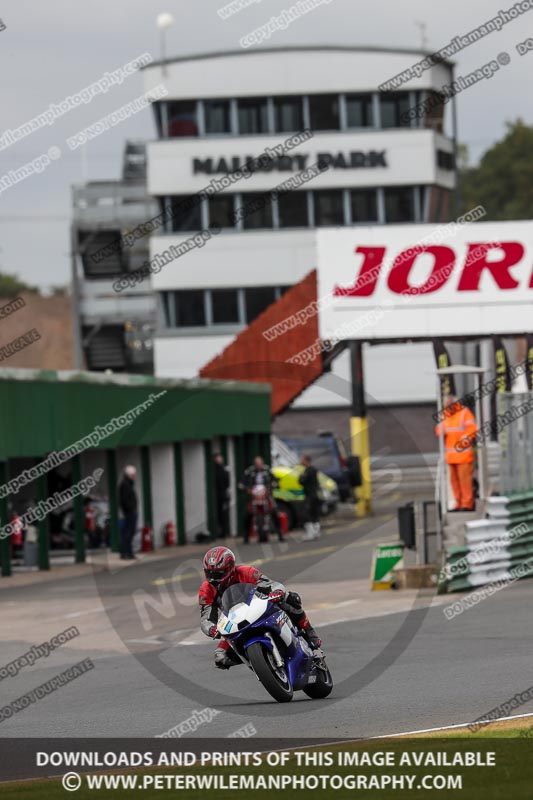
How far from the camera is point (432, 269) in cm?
3959

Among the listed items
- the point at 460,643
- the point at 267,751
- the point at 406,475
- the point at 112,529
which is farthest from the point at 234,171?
the point at 267,751

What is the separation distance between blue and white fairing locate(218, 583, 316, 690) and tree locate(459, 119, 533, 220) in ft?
299

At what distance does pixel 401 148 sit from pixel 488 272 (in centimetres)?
2696

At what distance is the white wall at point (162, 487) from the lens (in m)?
32.7

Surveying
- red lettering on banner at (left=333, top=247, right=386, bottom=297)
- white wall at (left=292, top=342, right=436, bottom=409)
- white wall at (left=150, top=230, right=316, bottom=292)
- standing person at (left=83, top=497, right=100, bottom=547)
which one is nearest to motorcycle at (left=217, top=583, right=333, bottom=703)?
standing person at (left=83, top=497, right=100, bottom=547)

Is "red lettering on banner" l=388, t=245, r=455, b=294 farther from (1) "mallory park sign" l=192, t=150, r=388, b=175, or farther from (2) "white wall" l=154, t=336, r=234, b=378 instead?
(1) "mallory park sign" l=192, t=150, r=388, b=175

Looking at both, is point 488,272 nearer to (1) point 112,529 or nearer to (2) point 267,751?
(1) point 112,529

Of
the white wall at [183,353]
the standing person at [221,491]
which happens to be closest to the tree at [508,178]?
the white wall at [183,353]

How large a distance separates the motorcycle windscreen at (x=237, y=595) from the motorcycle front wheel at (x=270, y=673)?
0.36 m

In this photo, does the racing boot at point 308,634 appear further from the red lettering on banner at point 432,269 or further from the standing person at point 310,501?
the red lettering on banner at point 432,269

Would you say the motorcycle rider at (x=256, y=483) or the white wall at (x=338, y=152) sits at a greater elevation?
the white wall at (x=338, y=152)

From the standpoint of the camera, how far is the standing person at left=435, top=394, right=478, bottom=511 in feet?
73.9

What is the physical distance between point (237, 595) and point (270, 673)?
628 millimetres

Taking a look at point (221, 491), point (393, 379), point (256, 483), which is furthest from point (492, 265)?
point (393, 379)
